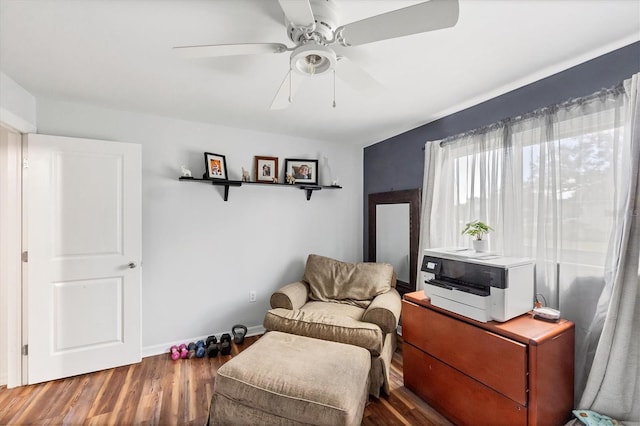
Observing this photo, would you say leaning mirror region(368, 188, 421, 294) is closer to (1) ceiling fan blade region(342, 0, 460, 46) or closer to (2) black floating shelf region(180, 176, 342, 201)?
(2) black floating shelf region(180, 176, 342, 201)

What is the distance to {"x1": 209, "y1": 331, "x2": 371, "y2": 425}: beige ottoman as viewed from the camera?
1419 mm

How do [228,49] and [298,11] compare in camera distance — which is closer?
[298,11]

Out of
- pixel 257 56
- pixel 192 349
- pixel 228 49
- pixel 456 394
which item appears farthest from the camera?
pixel 192 349

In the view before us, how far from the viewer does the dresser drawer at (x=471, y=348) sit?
4.78 feet

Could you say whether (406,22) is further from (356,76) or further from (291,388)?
(291,388)

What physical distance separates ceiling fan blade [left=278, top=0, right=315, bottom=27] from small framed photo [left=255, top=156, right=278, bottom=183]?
2.04 m

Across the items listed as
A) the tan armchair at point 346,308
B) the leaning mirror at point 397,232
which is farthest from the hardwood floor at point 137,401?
the leaning mirror at point 397,232

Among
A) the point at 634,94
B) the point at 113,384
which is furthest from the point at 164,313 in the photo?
the point at 634,94

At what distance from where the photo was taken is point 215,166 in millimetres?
2822

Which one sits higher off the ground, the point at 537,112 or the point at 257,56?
the point at 257,56

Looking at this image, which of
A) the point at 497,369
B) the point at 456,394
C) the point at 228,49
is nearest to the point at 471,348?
the point at 497,369

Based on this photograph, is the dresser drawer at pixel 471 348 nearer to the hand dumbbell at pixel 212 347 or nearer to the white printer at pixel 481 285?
the white printer at pixel 481 285

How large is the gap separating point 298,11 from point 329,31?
0.82 feet

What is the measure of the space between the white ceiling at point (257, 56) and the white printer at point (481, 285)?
121 cm
